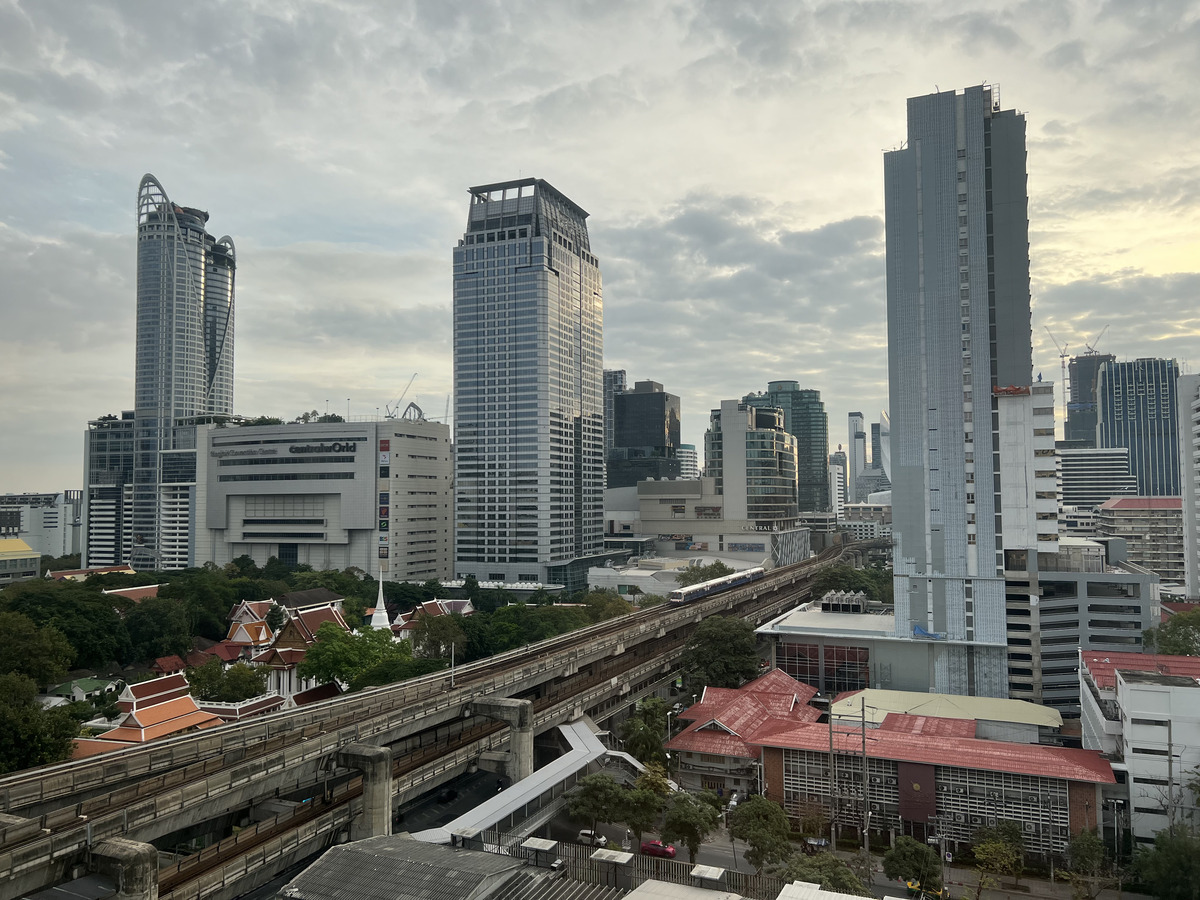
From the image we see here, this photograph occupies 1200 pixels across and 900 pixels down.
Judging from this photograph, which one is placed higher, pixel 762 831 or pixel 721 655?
pixel 721 655

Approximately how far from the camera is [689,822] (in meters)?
43.8

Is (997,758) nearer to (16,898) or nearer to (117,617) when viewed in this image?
(16,898)

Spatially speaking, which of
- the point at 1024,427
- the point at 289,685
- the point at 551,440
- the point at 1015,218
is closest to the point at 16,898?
the point at 289,685

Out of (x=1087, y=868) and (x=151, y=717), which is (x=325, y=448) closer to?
(x=151, y=717)

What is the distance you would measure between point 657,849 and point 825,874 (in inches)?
567

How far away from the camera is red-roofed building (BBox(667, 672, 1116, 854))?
4900cm

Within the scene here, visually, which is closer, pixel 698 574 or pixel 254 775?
pixel 254 775

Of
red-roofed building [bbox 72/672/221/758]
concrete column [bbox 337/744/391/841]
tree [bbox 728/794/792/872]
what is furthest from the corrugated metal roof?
red-roofed building [bbox 72/672/221/758]

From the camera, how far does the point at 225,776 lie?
120 feet

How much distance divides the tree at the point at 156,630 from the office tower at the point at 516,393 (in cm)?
7175

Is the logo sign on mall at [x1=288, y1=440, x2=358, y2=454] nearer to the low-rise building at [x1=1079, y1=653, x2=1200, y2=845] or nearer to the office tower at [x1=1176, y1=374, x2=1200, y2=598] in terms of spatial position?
the low-rise building at [x1=1079, y1=653, x2=1200, y2=845]

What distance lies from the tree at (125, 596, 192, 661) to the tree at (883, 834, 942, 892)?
82889 millimetres

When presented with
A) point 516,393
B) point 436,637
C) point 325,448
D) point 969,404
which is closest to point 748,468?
point 516,393

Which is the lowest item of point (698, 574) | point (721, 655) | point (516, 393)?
point (721, 655)
